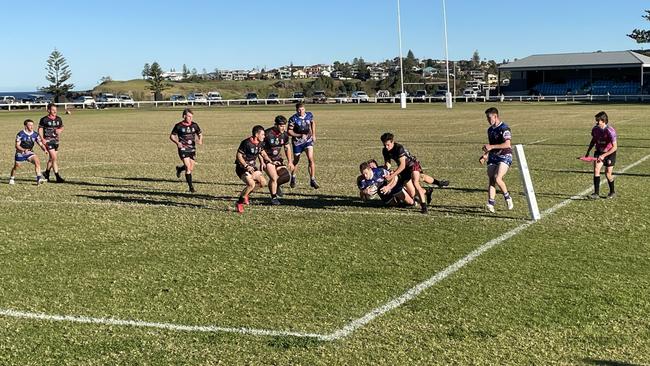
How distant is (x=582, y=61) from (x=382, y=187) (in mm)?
85048

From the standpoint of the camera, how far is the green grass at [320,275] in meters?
5.53

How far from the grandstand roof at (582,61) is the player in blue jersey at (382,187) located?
8048 cm

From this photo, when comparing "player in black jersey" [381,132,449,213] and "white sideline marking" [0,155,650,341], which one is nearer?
"white sideline marking" [0,155,650,341]

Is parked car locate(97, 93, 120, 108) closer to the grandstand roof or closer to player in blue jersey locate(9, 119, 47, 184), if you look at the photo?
the grandstand roof

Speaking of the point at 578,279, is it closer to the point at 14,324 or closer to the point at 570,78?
the point at 14,324

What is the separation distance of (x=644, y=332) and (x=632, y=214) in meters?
5.51

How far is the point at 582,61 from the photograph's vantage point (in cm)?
8888

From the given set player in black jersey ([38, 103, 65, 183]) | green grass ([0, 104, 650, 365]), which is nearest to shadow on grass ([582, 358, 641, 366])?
Answer: green grass ([0, 104, 650, 365])

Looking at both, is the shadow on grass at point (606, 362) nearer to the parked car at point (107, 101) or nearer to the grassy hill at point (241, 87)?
the parked car at point (107, 101)

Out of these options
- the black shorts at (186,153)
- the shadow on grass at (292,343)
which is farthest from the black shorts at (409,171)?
the shadow on grass at (292,343)

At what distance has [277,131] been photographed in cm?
1303

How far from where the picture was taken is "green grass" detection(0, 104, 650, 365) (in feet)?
18.1

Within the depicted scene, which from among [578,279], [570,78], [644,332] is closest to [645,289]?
[578,279]

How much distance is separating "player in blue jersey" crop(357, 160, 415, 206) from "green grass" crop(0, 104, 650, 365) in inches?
11.8
